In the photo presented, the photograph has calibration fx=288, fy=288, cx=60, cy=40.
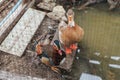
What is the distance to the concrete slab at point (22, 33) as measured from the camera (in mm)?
7075

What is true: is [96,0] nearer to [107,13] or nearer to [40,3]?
[107,13]

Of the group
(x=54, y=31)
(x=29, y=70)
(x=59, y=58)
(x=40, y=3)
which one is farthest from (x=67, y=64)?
(x=40, y=3)

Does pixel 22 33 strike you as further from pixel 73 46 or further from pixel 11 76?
pixel 11 76

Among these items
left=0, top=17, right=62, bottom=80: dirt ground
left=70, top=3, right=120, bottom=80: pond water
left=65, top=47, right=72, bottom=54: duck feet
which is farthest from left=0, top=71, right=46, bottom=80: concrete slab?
left=65, top=47, right=72, bottom=54: duck feet

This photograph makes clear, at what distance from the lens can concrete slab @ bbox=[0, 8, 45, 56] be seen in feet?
23.2

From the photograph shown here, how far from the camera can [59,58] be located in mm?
6418

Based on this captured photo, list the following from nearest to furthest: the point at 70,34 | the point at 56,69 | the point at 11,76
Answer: the point at 11,76
the point at 56,69
the point at 70,34

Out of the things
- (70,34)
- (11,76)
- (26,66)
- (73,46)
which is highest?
(11,76)

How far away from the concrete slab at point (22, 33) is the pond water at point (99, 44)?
1.24m

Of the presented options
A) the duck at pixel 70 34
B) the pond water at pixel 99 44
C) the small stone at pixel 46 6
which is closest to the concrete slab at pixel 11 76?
the pond water at pixel 99 44

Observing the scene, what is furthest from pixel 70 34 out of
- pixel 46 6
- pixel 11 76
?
pixel 46 6

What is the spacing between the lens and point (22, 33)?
7613 millimetres

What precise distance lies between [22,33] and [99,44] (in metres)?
2.04

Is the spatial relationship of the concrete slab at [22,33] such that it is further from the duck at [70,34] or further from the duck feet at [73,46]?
the duck feet at [73,46]
